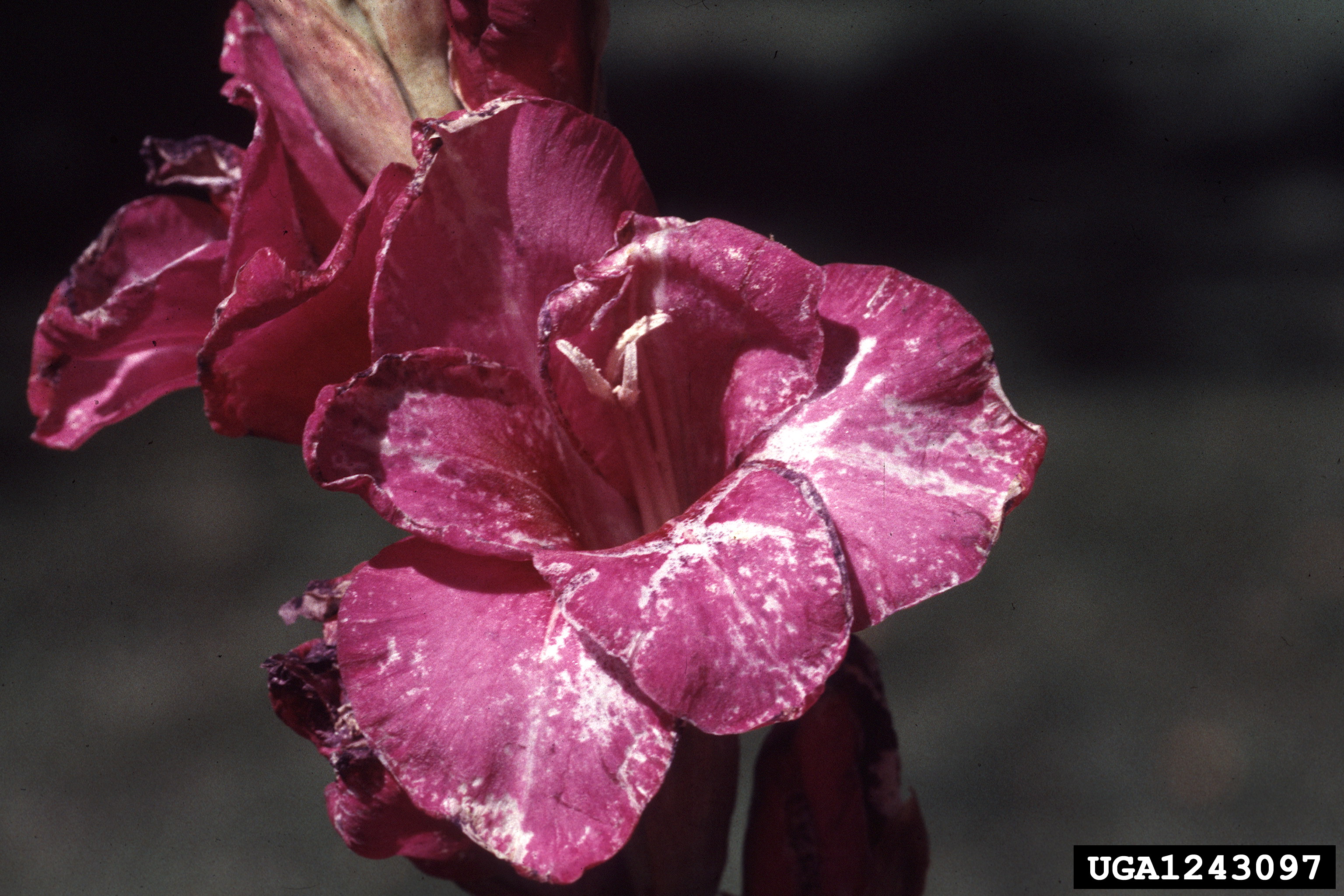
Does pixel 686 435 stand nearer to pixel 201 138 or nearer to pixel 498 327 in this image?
pixel 498 327

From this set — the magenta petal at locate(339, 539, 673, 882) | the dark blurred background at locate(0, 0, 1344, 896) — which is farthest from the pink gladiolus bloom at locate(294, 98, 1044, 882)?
the dark blurred background at locate(0, 0, 1344, 896)

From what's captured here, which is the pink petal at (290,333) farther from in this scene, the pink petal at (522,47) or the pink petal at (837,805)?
the pink petal at (837,805)

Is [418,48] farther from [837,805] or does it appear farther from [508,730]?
[837,805]

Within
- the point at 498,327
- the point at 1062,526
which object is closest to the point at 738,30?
the point at 1062,526

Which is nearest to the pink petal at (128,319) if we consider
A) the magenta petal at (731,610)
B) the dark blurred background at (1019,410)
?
the magenta petal at (731,610)

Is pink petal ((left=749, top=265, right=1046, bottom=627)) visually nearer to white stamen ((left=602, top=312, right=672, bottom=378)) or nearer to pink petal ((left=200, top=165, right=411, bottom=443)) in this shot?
white stamen ((left=602, top=312, right=672, bottom=378))

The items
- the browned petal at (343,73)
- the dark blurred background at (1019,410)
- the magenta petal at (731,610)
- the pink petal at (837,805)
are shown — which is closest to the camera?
the magenta petal at (731,610)

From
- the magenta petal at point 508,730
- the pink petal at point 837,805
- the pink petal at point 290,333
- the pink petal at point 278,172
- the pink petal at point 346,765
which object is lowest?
the pink petal at point 837,805
